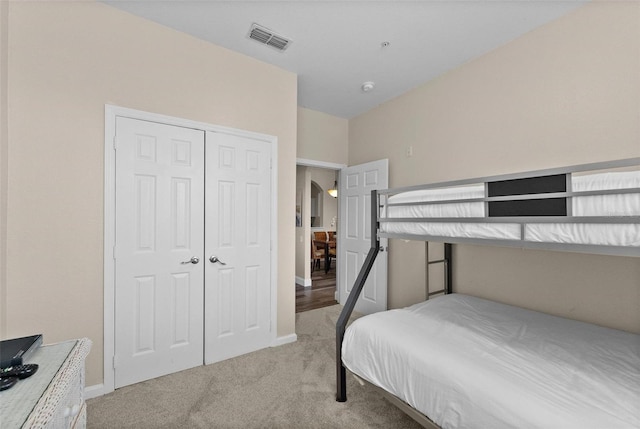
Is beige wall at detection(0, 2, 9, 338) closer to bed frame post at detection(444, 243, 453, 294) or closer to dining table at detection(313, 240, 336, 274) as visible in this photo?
bed frame post at detection(444, 243, 453, 294)

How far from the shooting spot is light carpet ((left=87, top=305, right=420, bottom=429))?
5.73ft

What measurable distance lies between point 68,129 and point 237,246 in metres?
1.49

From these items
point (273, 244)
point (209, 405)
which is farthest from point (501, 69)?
point (209, 405)

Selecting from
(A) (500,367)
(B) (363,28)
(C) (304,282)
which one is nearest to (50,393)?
(A) (500,367)

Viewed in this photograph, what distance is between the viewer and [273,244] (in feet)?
9.24

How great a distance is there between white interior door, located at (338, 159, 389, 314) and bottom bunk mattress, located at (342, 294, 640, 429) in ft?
5.15

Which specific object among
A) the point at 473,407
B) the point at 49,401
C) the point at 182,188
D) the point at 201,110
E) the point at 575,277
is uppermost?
the point at 201,110

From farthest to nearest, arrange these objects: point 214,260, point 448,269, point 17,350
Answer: point 448,269 → point 214,260 → point 17,350

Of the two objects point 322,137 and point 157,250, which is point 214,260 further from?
point 322,137

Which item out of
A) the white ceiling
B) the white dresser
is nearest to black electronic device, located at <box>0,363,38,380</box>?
the white dresser

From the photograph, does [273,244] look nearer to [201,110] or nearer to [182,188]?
[182,188]

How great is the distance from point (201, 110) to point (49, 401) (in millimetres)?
2191

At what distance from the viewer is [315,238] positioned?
23.4 feet

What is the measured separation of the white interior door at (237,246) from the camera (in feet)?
8.11
